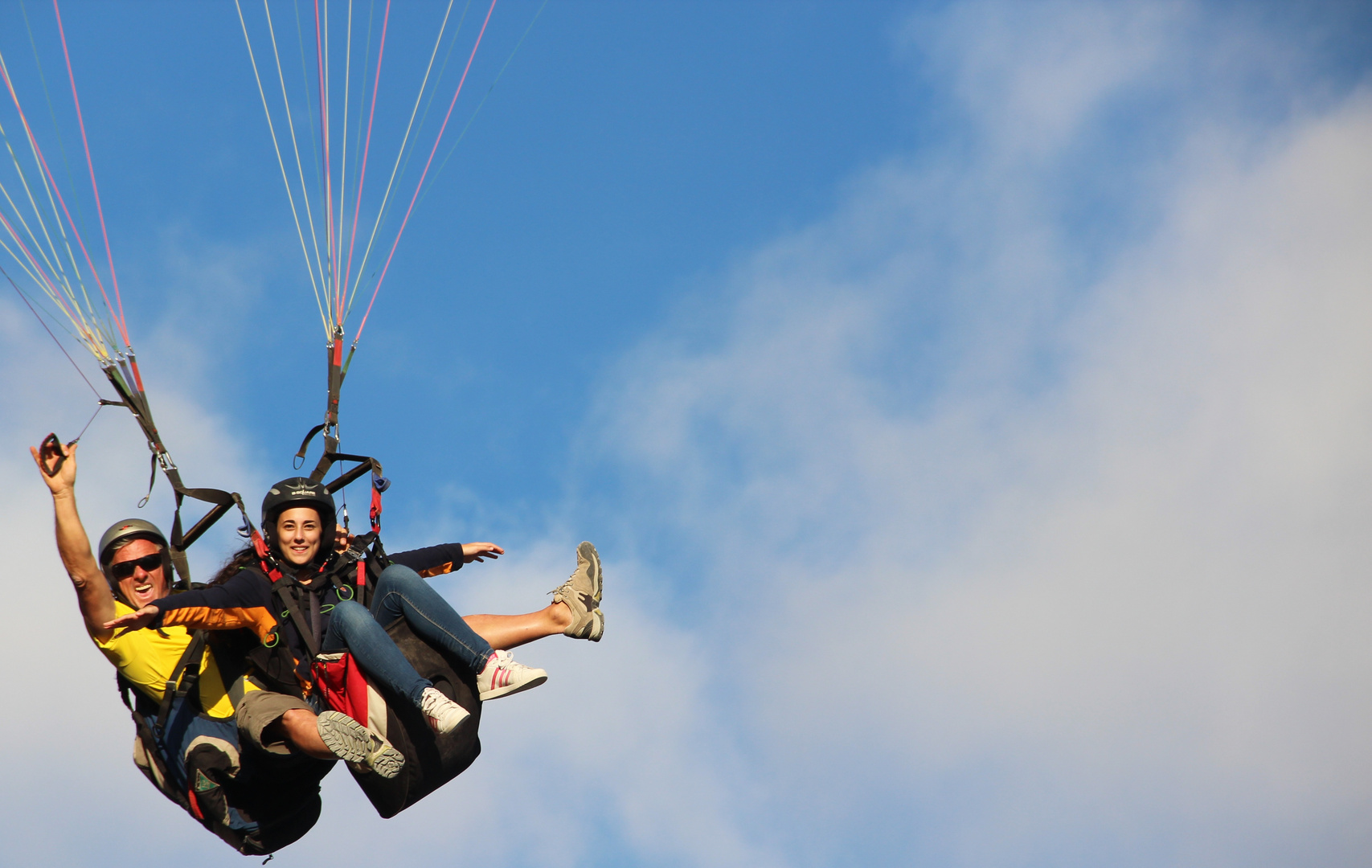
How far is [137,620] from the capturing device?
718 centimetres

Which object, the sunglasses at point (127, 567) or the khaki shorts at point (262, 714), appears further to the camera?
the sunglasses at point (127, 567)

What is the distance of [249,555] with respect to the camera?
8.45 metres

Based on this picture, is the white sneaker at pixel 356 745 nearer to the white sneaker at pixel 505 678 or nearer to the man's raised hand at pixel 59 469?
the white sneaker at pixel 505 678

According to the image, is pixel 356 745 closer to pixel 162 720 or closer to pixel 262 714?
pixel 262 714

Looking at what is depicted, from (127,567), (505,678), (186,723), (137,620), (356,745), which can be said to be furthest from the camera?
(127,567)

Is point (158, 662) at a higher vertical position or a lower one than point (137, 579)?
lower

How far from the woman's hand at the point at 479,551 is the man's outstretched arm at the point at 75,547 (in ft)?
7.47

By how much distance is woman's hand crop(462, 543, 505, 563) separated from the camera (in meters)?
9.13

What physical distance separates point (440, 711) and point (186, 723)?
1.66m

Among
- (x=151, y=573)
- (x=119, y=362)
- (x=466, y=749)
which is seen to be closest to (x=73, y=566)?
(x=151, y=573)

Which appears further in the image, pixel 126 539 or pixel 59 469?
pixel 126 539

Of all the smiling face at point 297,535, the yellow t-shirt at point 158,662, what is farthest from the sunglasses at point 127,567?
the smiling face at point 297,535

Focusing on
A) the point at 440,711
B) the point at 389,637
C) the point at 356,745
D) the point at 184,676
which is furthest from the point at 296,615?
the point at 440,711

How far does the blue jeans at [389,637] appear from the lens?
754cm
